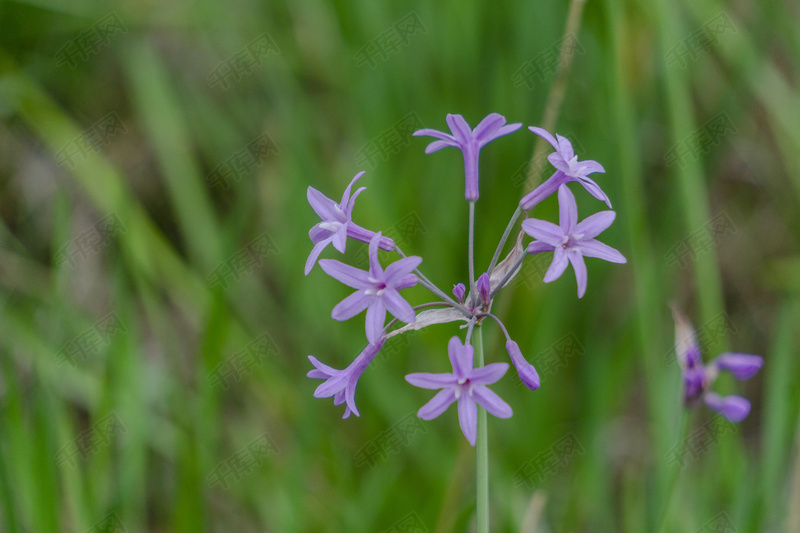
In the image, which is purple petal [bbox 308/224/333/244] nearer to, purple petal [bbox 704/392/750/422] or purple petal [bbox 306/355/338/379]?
purple petal [bbox 306/355/338/379]

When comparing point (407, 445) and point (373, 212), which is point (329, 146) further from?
point (407, 445)

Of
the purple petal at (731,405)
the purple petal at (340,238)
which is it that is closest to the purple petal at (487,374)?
the purple petal at (340,238)

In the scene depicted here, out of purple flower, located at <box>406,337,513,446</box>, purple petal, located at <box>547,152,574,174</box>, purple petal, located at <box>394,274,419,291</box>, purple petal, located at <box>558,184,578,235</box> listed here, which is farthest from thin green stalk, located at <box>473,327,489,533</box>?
purple petal, located at <box>547,152,574,174</box>

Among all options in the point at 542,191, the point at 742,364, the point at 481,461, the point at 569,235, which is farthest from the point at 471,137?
the point at 742,364

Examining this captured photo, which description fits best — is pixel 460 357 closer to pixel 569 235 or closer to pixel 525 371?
pixel 525 371

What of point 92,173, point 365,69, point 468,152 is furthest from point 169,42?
point 468,152

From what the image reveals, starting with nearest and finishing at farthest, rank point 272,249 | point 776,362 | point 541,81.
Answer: point 776,362 → point 541,81 → point 272,249
